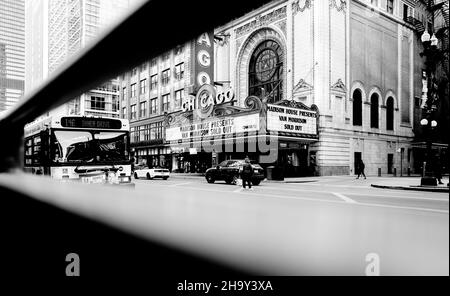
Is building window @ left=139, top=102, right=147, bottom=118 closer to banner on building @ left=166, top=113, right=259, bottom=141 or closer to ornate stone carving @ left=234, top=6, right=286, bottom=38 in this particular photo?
banner on building @ left=166, top=113, right=259, bottom=141

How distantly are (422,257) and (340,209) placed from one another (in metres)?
0.34

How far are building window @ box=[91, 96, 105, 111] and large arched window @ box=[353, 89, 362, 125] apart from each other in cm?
186

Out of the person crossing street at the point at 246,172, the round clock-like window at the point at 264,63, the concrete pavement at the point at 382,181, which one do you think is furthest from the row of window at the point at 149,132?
the round clock-like window at the point at 264,63

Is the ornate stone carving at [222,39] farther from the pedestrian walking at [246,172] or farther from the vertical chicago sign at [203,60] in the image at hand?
the pedestrian walking at [246,172]

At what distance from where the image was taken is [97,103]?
A: 2.68 metres

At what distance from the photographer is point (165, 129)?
339 centimetres

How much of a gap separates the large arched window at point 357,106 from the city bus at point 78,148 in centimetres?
237

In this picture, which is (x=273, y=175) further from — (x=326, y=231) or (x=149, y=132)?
(x=149, y=132)

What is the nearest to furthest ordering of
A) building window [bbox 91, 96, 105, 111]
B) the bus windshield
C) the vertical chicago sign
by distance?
the vertical chicago sign, building window [bbox 91, 96, 105, 111], the bus windshield

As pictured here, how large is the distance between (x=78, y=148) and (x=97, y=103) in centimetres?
162

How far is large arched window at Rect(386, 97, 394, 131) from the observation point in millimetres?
2008

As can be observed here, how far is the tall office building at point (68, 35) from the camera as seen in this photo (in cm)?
173

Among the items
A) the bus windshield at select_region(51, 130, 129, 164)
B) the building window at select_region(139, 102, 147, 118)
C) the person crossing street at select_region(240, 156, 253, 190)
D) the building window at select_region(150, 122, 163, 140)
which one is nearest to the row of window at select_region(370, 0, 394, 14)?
the person crossing street at select_region(240, 156, 253, 190)

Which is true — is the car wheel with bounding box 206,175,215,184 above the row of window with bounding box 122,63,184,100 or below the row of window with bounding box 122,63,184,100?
below
